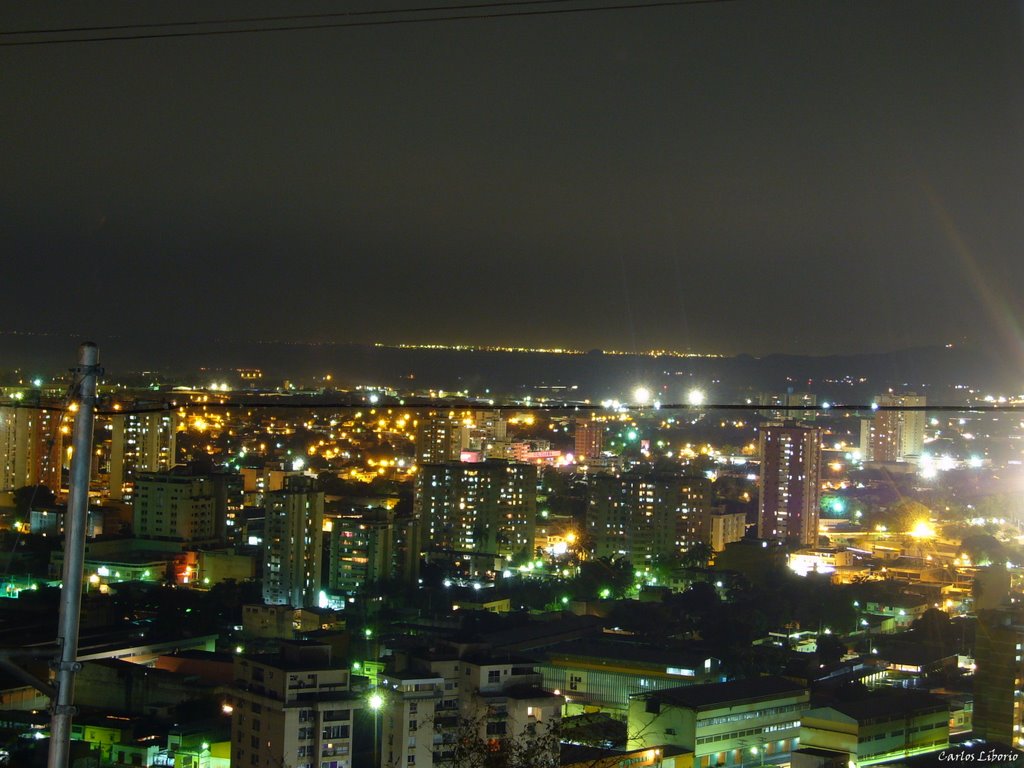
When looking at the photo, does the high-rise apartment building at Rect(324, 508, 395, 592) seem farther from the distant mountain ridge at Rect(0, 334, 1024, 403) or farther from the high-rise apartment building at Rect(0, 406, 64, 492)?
the distant mountain ridge at Rect(0, 334, 1024, 403)

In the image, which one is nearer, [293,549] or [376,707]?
[376,707]

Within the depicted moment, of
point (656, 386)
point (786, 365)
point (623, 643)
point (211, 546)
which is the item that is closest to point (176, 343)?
point (211, 546)

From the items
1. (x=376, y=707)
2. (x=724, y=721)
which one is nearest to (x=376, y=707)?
(x=376, y=707)

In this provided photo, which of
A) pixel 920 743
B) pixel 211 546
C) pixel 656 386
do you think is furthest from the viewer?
pixel 656 386

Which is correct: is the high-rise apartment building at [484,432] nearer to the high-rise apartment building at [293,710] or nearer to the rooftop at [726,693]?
the rooftop at [726,693]

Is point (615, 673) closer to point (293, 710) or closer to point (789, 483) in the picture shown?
point (293, 710)

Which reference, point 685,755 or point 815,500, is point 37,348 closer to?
point 685,755

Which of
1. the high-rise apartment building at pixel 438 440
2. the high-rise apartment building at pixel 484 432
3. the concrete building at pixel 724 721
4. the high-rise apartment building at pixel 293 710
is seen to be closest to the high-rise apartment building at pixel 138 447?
the high-rise apartment building at pixel 438 440
